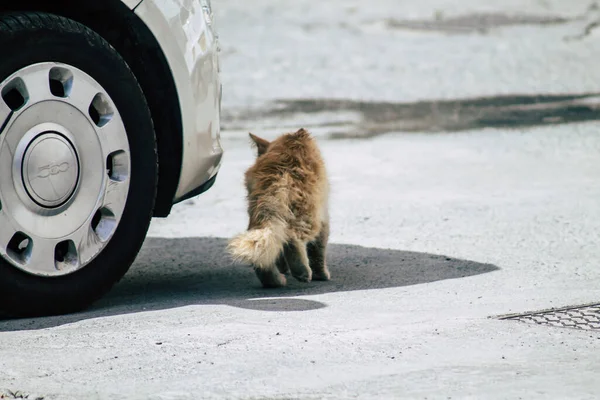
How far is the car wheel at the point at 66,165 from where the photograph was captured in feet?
15.6

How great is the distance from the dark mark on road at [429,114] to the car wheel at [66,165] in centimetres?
529

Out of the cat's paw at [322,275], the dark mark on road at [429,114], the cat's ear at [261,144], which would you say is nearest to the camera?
the cat's paw at [322,275]

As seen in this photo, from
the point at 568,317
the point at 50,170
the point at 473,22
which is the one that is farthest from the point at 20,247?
the point at 473,22

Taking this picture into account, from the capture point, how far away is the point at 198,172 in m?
5.55

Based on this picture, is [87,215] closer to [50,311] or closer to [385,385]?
[50,311]

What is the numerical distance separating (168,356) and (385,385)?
85 centimetres

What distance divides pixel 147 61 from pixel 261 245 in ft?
3.21

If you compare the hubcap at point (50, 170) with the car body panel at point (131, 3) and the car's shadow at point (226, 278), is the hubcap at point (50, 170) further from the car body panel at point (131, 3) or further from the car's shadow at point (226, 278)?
the car body panel at point (131, 3)

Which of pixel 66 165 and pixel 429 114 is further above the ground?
pixel 429 114

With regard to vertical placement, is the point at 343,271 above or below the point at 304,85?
below

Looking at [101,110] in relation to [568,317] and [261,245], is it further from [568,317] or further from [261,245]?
[568,317]

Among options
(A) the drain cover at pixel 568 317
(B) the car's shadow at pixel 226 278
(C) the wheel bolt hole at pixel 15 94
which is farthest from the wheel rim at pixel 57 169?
(A) the drain cover at pixel 568 317

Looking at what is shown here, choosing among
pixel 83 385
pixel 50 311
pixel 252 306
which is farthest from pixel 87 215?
pixel 83 385

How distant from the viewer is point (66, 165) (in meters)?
4.88
